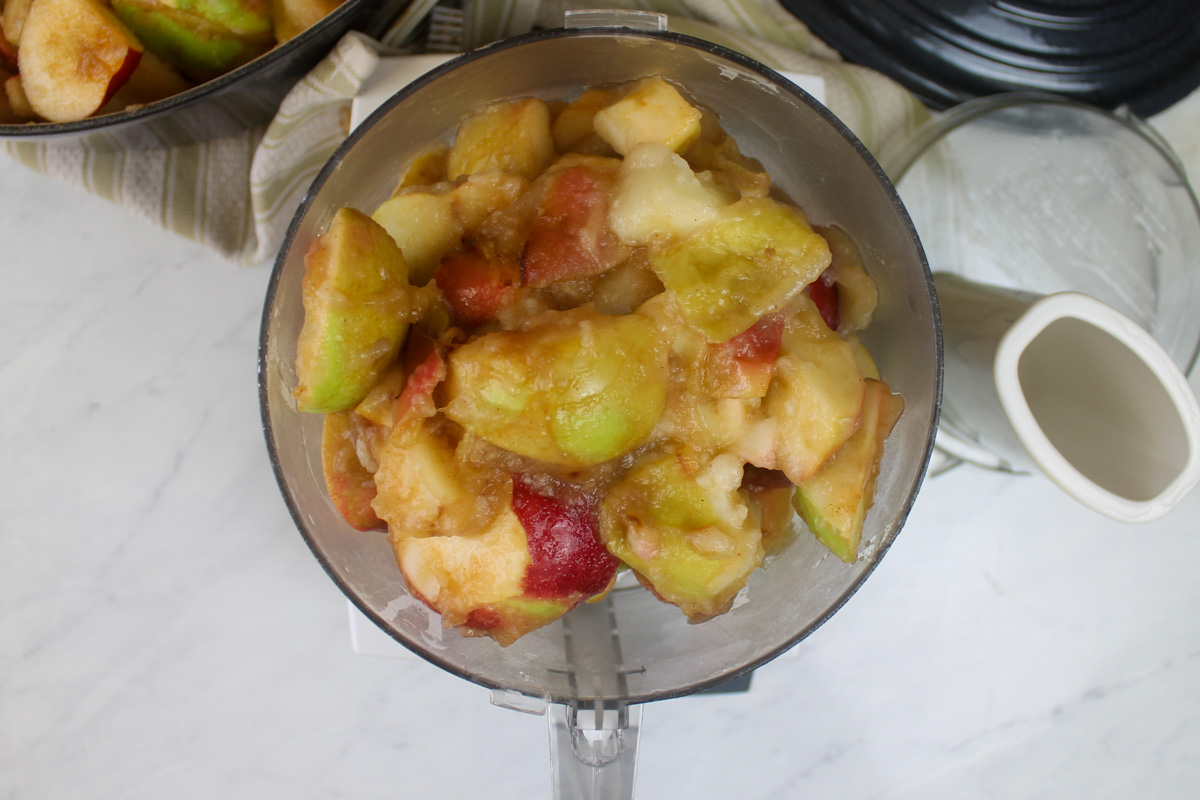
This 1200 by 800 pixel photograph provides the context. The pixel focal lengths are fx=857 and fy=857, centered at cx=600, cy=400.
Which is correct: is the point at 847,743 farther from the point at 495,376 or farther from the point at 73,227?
the point at 73,227

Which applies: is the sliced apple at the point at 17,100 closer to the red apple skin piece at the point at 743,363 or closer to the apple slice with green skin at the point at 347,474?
the apple slice with green skin at the point at 347,474

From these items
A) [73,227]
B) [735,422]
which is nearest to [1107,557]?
[735,422]

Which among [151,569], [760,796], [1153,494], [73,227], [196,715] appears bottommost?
[760,796]

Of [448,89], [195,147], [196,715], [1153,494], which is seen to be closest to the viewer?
[448,89]

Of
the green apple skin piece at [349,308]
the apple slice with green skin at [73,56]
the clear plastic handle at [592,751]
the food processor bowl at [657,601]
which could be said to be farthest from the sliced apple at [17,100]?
the clear plastic handle at [592,751]

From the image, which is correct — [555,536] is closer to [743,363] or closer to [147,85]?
[743,363]

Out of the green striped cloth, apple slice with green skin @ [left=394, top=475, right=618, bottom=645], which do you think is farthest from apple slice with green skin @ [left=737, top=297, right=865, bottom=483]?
the green striped cloth

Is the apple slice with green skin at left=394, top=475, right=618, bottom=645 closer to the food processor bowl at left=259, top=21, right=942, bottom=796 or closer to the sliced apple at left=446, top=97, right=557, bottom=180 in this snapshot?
the food processor bowl at left=259, top=21, right=942, bottom=796

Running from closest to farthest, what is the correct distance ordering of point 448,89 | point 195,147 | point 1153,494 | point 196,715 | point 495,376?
1. point 495,376
2. point 448,89
3. point 1153,494
4. point 195,147
5. point 196,715
